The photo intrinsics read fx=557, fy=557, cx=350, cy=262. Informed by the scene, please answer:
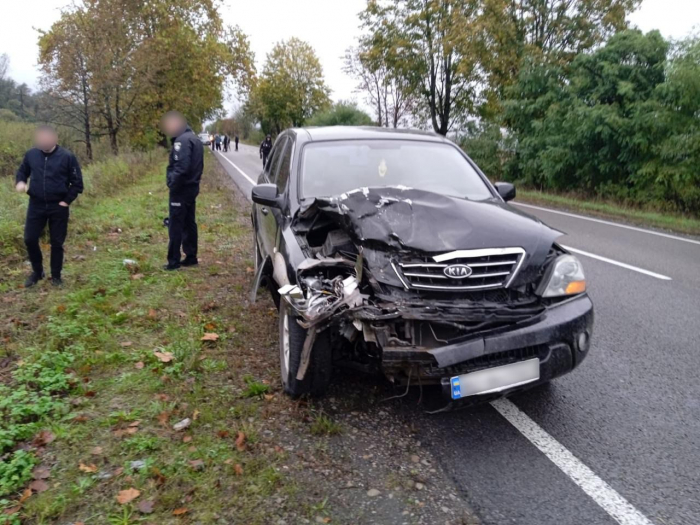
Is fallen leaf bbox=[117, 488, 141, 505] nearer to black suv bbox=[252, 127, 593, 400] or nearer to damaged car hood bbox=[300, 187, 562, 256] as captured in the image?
black suv bbox=[252, 127, 593, 400]

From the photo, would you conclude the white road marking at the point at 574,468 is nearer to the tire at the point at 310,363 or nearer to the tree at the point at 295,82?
the tire at the point at 310,363

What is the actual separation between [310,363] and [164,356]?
1.52 metres

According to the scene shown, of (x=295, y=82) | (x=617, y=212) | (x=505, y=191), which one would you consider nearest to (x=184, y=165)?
(x=505, y=191)

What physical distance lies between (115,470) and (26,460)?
0.51m

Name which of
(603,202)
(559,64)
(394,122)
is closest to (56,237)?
(603,202)

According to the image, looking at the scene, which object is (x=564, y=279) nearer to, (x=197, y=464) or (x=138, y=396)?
(x=197, y=464)

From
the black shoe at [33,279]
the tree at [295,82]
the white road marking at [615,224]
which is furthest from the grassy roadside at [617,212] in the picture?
the tree at [295,82]

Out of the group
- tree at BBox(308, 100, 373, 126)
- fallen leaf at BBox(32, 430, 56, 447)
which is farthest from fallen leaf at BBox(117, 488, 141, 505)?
tree at BBox(308, 100, 373, 126)

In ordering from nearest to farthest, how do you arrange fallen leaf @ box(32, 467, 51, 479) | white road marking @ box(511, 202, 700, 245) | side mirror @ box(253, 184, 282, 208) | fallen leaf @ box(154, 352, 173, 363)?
fallen leaf @ box(32, 467, 51, 479)
fallen leaf @ box(154, 352, 173, 363)
side mirror @ box(253, 184, 282, 208)
white road marking @ box(511, 202, 700, 245)

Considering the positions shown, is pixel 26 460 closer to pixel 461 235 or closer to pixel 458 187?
pixel 461 235

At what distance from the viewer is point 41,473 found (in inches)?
117

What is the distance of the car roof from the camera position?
5209 millimetres

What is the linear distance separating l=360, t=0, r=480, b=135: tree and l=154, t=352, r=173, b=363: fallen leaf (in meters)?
21.7

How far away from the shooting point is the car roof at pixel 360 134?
5209 mm
